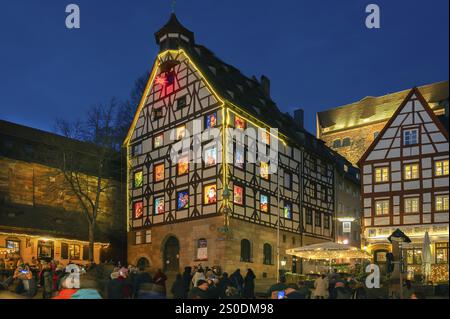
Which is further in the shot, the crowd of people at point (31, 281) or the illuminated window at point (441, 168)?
the crowd of people at point (31, 281)

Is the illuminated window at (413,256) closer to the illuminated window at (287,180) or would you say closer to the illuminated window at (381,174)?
the illuminated window at (381,174)

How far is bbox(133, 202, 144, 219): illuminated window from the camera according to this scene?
4369cm

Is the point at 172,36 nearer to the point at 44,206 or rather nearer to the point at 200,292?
the point at 44,206

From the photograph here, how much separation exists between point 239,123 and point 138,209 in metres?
10.2

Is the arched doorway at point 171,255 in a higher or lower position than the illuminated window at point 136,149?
lower

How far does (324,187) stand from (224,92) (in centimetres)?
1440

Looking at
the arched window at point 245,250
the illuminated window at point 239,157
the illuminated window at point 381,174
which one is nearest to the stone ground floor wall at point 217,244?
the arched window at point 245,250

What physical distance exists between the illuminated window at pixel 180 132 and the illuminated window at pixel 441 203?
20.3m

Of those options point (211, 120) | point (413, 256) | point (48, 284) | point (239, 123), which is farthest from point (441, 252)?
point (211, 120)

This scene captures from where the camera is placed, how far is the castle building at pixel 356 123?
72625 millimetres

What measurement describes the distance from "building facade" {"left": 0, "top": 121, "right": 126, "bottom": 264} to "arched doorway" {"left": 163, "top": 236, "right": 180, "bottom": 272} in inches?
301

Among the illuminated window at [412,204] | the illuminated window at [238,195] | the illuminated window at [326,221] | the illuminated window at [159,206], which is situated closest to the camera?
the illuminated window at [412,204]
